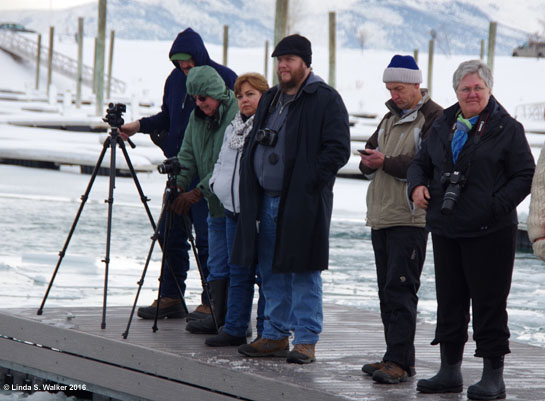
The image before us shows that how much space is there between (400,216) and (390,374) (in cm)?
66

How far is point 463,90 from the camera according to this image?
3746mm

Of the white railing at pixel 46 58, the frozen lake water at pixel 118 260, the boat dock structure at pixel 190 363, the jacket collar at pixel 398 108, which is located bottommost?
the frozen lake water at pixel 118 260

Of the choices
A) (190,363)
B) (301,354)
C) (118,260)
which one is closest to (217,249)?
(190,363)

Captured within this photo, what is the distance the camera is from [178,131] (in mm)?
5434

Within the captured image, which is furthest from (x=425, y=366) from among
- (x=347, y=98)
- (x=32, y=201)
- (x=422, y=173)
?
(x=347, y=98)

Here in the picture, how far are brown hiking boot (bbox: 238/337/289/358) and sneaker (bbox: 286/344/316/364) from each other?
3.3 inches

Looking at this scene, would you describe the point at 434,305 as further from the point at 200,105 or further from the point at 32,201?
the point at 32,201

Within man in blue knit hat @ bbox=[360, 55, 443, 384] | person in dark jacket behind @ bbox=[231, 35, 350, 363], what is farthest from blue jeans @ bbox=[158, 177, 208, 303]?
man in blue knit hat @ bbox=[360, 55, 443, 384]

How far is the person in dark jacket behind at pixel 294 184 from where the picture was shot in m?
4.20

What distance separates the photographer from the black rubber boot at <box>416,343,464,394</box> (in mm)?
3928

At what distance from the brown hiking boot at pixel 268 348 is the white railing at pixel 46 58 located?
46.6 metres

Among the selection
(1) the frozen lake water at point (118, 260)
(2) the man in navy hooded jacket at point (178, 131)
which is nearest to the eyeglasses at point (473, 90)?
(2) the man in navy hooded jacket at point (178, 131)

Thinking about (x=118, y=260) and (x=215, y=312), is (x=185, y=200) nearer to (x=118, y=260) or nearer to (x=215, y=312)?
(x=215, y=312)

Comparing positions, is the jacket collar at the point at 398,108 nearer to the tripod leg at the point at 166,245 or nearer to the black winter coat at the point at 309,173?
the black winter coat at the point at 309,173
